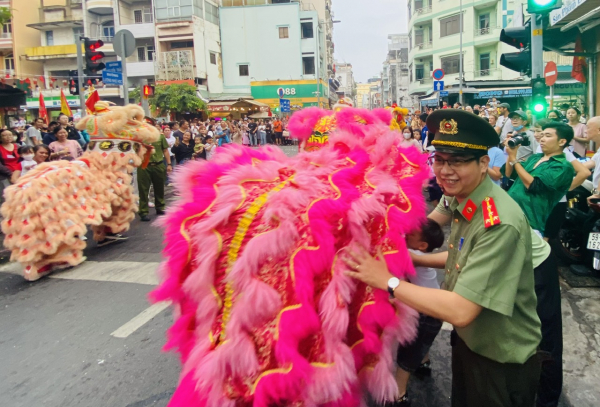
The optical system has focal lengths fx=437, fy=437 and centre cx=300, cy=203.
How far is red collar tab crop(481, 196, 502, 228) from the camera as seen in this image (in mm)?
1642

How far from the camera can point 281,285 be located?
165 cm

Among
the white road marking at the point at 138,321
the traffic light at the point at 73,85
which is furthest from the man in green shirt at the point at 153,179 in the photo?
the traffic light at the point at 73,85

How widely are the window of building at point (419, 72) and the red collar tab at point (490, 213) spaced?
45.2 m

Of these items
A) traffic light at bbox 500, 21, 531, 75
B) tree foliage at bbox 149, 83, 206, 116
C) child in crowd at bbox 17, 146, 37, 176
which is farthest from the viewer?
tree foliage at bbox 149, 83, 206, 116

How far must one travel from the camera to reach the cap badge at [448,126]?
70.9 inches

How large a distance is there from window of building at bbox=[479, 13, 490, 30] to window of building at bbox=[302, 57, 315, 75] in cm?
1620

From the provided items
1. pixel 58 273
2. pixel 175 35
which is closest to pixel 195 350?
pixel 58 273

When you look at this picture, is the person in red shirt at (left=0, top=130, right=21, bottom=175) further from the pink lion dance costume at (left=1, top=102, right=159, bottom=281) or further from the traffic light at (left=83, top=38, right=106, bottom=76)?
the traffic light at (left=83, top=38, right=106, bottom=76)

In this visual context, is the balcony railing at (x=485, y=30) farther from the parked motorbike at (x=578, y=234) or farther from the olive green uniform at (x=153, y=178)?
the parked motorbike at (x=578, y=234)

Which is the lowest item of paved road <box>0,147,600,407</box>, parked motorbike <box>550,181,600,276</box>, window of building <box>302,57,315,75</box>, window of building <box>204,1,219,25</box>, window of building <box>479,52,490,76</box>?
paved road <box>0,147,600,407</box>


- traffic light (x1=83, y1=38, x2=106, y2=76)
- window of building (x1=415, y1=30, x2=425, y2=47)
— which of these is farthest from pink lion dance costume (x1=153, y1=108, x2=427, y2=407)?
window of building (x1=415, y1=30, x2=425, y2=47)

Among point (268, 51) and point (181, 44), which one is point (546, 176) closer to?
point (181, 44)

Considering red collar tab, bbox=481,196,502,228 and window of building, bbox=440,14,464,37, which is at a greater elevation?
window of building, bbox=440,14,464,37

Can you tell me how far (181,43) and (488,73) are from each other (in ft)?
89.3
